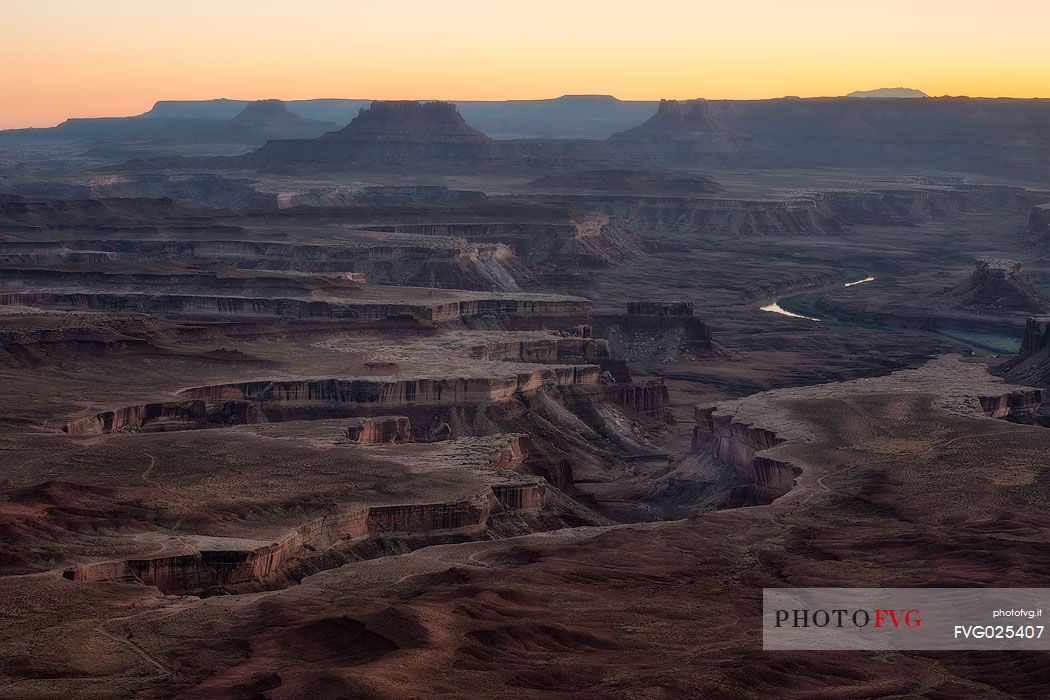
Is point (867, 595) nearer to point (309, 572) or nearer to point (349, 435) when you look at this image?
point (309, 572)

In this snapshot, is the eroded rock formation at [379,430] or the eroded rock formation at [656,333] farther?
the eroded rock formation at [656,333]

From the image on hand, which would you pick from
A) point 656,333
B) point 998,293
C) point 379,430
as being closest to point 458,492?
point 379,430

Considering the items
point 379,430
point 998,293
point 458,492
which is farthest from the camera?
point 998,293

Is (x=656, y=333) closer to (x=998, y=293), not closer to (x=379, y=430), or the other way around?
(x=998, y=293)

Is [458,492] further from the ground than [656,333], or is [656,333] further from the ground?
[458,492]

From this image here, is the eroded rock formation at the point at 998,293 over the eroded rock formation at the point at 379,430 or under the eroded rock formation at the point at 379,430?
under

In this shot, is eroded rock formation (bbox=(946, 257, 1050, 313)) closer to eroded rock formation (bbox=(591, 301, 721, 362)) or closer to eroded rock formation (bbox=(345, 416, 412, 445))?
eroded rock formation (bbox=(591, 301, 721, 362))

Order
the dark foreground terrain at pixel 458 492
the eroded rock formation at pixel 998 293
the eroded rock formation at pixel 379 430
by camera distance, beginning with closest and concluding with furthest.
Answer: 1. the dark foreground terrain at pixel 458 492
2. the eroded rock formation at pixel 379 430
3. the eroded rock formation at pixel 998 293

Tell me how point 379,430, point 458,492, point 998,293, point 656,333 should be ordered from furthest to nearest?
point 998,293, point 656,333, point 379,430, point 458,492

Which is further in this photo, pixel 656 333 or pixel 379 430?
pixel 656 333

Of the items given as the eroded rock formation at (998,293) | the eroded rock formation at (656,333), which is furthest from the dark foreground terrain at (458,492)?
the eroded rock formation at (998,293)

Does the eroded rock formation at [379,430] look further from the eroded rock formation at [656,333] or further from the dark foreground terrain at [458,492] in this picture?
the eroded rock formation at [656,333]

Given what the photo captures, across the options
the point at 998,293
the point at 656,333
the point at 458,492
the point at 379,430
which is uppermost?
the point at 458,492
